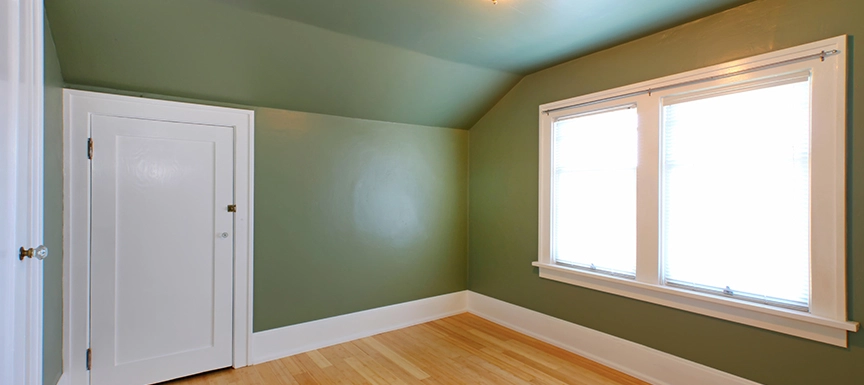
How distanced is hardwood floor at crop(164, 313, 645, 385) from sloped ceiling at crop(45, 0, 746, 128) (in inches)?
75.8

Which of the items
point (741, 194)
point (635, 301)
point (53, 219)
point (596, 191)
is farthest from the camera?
point (596, 191)

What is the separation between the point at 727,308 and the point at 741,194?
668 millimetres

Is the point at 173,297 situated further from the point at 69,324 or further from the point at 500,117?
the point at 500,117

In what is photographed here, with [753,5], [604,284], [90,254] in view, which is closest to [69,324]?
[90,254]

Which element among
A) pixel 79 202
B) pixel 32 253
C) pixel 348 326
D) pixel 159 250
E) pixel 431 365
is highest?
pixel 79 202

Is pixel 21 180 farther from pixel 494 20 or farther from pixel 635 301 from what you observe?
pixel 635 301

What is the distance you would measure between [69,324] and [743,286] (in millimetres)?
3951

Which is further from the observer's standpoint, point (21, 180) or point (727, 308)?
point (727, 308)

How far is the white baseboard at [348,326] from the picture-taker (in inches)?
119

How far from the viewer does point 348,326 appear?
3.41 m

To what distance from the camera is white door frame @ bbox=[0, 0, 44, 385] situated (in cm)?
136

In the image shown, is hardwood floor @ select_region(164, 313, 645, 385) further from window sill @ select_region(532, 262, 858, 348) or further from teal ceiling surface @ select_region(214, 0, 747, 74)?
teal ceiling surface @ select_region(214, 0, 747, 74)

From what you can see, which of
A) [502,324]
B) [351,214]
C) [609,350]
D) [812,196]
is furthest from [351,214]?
[812,196]

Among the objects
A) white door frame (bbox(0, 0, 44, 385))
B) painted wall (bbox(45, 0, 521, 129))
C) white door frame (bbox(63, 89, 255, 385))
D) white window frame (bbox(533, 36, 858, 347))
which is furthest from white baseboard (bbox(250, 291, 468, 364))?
painted wall (bbox(45, 0, 521, 129))
